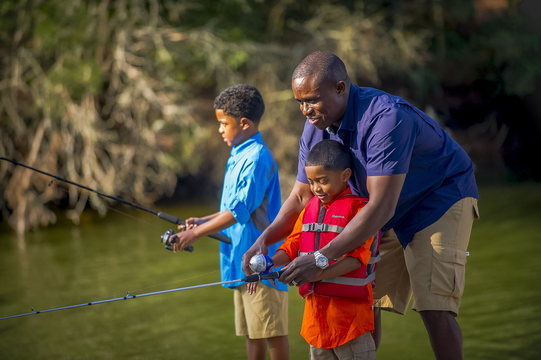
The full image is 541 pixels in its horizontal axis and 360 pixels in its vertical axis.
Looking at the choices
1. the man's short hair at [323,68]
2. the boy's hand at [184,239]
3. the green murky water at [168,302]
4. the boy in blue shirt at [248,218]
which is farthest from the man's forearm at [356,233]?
the green murky water at [168,302]

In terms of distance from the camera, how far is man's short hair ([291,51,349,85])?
6.23 ft


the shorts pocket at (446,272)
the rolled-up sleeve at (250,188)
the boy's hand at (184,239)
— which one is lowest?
the shorts pocket at (446,272)

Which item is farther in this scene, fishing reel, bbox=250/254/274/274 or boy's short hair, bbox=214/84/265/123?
boy's short hair, bbox=214/84/265/123

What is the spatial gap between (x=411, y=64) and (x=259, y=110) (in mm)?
8911

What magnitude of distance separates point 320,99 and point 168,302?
9.58 feet

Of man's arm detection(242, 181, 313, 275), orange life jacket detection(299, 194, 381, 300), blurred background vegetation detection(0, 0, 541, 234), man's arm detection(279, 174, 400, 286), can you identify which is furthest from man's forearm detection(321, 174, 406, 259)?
blurred background vegetation detection(0, 0, 541, 234)

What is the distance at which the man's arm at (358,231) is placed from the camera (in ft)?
5.93

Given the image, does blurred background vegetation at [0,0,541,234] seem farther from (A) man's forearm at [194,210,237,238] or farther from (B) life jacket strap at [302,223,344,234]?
(B) life jacket strap at [302,223,344,234]

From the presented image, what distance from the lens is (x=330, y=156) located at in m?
1.96

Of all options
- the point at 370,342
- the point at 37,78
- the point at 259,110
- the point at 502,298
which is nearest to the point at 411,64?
the point at 37,78

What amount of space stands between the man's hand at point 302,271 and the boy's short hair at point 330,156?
0.33m

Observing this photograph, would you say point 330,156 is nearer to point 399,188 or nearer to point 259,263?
point 399,188

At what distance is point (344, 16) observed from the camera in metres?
10.0

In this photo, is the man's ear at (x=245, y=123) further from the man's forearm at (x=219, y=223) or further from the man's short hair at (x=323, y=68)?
the man's short hair at (x=323, y=68)
